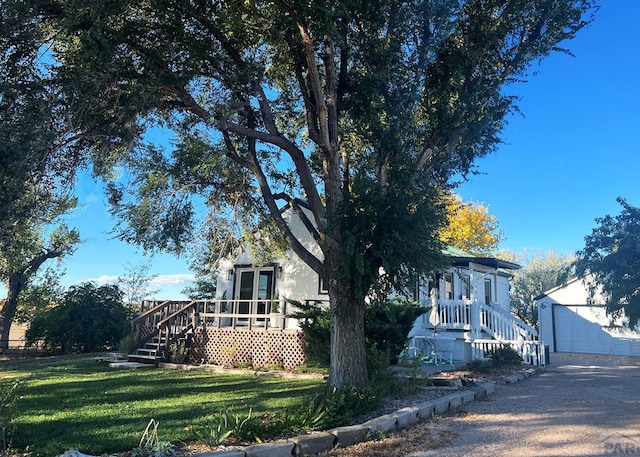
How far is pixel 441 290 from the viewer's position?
1730cm

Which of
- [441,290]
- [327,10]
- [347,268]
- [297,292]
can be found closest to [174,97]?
[327,10]

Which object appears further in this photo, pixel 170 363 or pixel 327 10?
pixel 170 363

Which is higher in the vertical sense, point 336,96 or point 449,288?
point 336,96

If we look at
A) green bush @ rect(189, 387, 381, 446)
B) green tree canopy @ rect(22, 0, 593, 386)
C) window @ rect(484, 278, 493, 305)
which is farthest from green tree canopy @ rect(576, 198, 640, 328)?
green bush @ rect(189, 387, 381, 446)

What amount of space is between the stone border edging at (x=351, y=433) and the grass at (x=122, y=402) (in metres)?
1.09

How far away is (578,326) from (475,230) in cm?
1119

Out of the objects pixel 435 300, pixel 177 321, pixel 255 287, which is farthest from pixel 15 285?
pixel 435 300

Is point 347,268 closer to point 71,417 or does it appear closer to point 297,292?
point 71,417

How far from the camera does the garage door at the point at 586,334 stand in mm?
21334

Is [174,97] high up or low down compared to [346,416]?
up

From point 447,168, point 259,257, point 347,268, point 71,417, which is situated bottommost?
point 71,417

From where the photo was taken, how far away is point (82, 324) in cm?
A: 1964

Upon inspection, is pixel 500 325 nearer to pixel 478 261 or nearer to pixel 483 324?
pixel 483 324

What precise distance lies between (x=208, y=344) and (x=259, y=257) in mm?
3052
